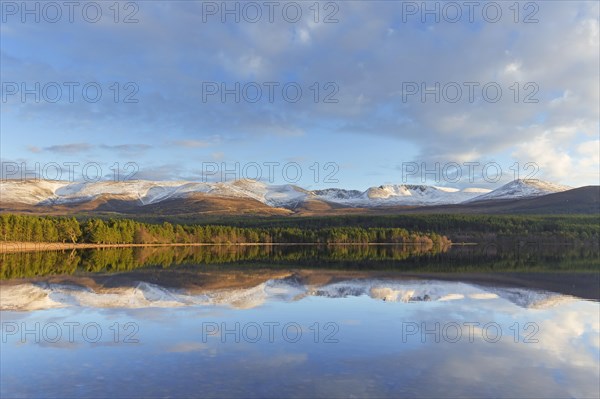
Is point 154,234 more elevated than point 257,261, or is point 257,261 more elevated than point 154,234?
point 154,234

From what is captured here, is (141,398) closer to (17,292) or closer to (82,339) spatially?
(82,339)

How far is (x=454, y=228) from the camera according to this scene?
17750 centimetres

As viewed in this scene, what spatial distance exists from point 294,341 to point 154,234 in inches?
4347

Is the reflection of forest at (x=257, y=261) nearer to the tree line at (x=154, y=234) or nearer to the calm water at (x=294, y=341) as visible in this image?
→ the calm water at (x=294, y=341)

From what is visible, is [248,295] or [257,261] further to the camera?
[257,261]

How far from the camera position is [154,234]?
410 ft

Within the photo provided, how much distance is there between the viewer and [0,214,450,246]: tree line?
9728 cm

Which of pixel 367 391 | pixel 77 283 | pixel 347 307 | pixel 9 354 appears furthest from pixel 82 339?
pixel 77 283

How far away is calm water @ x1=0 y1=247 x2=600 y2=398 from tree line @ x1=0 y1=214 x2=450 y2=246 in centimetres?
6693

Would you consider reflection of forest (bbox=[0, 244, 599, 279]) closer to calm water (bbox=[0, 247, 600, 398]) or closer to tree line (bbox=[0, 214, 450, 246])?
calm water (bbox=[0, 247, 600, 398])

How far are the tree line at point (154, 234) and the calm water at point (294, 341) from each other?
220 ft

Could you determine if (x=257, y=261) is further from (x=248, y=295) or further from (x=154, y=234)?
(x=154, y=234)

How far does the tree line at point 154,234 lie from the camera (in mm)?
97275

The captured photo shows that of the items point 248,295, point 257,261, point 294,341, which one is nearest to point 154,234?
point 257,261
